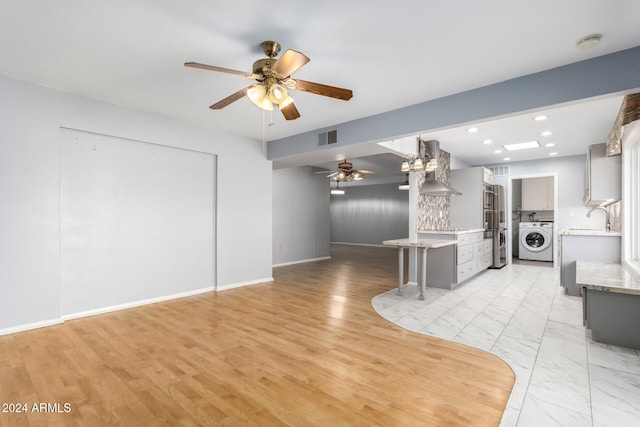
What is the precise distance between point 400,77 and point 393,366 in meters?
2.65

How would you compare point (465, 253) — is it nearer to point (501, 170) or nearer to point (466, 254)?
point (466, 254)

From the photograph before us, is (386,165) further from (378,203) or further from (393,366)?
(393,366)

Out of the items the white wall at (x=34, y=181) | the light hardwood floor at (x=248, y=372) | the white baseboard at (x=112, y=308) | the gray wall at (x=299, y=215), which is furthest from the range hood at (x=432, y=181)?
the white wall at (x=34, y=181)

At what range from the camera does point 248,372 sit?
2.36m

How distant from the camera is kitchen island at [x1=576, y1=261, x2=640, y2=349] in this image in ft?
8.93

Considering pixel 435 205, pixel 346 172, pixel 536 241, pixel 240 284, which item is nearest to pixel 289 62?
pixel 240 284

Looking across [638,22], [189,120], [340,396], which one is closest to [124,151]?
[189,120]

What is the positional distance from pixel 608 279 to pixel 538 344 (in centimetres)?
94

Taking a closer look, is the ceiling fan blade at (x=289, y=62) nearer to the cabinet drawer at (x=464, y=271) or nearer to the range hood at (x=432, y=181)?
the range hood at (x=432, y=181)

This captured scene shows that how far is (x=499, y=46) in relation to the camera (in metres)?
2.51

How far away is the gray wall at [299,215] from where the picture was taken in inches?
300

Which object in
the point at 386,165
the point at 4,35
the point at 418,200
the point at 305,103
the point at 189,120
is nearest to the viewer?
the point at 4,35

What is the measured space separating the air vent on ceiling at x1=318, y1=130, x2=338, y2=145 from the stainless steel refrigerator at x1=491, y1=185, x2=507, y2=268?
4627mm

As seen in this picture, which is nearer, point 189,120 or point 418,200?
point 189,120
